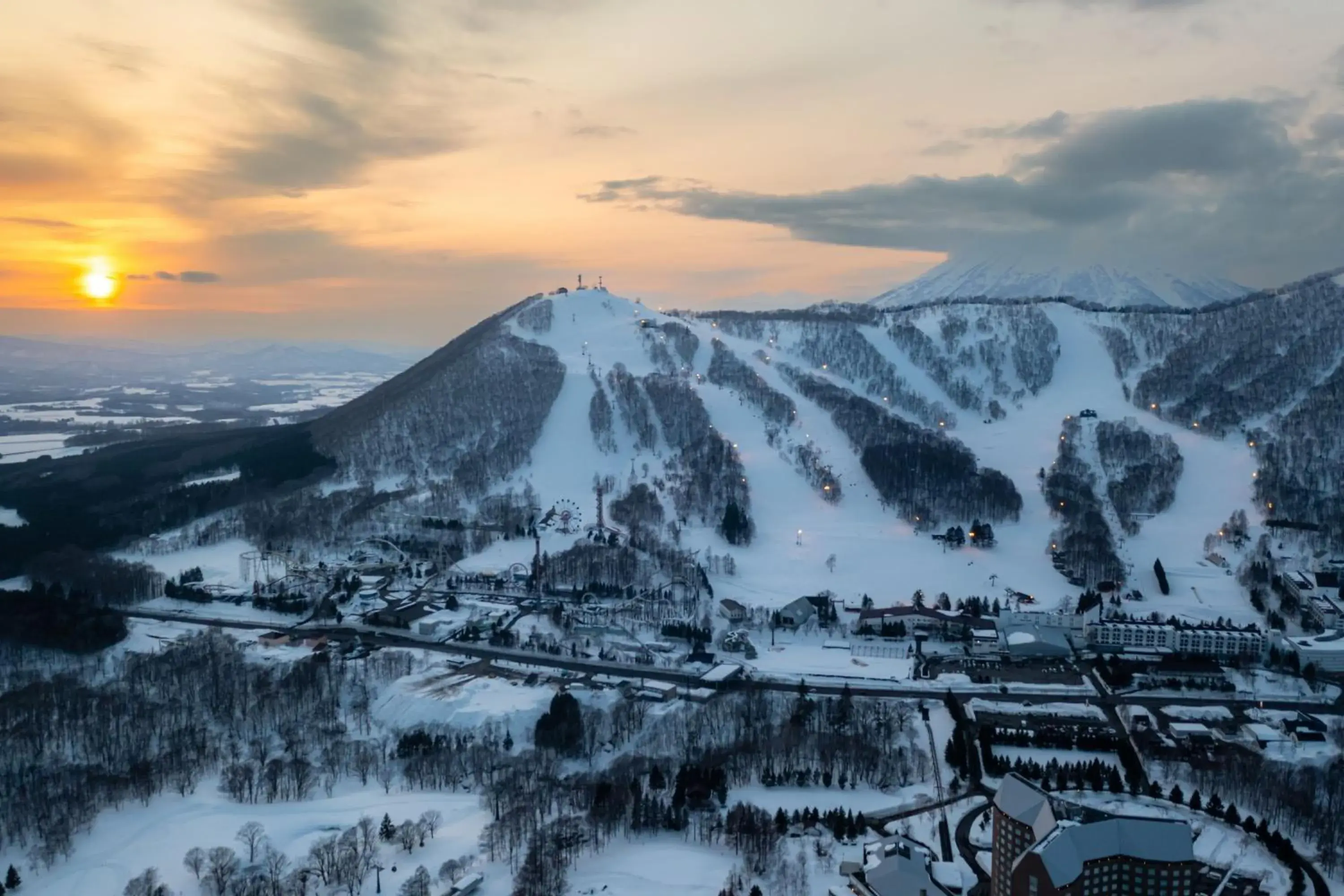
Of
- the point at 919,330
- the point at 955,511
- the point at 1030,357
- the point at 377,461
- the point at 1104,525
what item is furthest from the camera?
the point at 919,330

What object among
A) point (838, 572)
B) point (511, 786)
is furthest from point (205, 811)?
point (838, 572)

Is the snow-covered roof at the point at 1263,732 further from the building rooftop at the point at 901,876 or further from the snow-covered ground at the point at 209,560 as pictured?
the snow-covered ground at the point at 209,560

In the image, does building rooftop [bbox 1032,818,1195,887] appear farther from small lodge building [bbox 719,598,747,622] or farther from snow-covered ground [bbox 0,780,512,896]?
small lodge building [bbox 719,598,747,622]

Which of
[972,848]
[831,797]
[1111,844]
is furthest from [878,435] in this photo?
[1111,844]

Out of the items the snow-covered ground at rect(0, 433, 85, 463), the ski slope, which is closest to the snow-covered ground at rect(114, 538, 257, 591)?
the ski slope

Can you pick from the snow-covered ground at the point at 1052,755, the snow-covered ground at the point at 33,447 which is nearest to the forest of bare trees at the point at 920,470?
the snow-covered ground at the point at 1052,755

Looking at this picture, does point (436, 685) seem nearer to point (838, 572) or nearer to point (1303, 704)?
point (838, 572)
